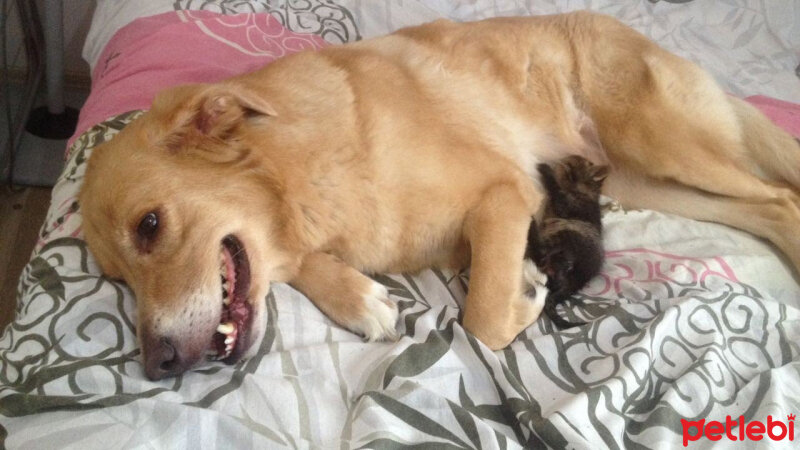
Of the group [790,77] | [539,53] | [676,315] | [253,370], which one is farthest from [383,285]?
[790,77]

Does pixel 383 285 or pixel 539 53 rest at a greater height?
pixel 539 53

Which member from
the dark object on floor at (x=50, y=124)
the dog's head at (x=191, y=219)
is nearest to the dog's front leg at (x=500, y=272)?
the dog's head at (x=191, y=219)

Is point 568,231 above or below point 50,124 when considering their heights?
above

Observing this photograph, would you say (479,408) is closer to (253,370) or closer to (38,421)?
(253,370)

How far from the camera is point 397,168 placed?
1.81 m

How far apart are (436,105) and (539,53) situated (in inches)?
25.1

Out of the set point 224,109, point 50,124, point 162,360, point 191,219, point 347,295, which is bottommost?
point 50,124

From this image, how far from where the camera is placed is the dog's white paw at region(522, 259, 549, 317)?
178 cm

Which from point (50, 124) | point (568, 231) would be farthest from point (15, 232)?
point (568, 231)

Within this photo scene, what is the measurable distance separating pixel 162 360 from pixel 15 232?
2165 mm

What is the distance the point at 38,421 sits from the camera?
4.04 ft

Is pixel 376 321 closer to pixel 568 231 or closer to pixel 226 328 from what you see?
pixel 226 328

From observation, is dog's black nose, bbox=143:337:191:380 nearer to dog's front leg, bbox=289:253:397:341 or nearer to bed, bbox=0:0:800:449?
bed, bbox=0:0:800:449

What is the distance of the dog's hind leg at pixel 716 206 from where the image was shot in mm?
2162
